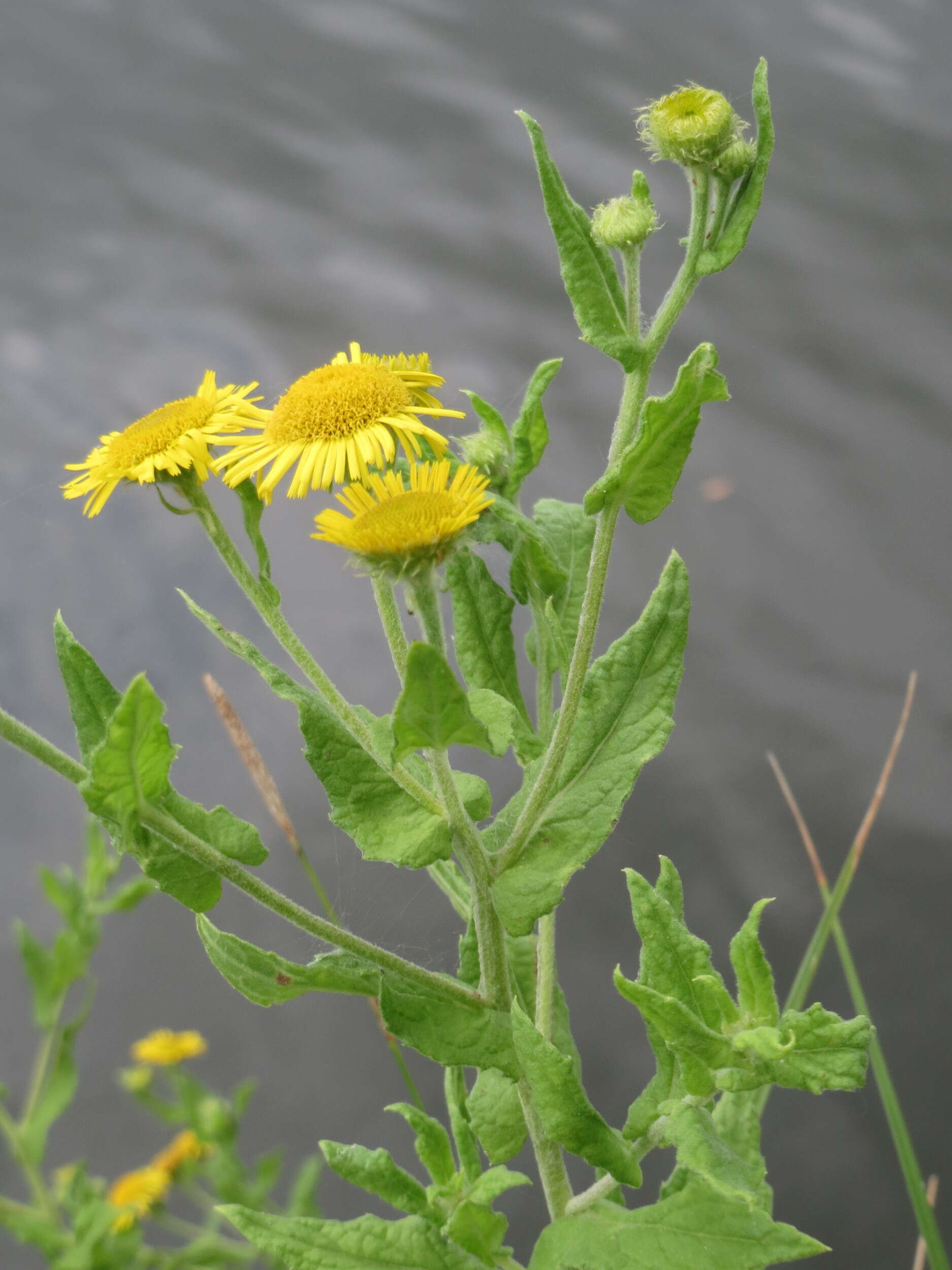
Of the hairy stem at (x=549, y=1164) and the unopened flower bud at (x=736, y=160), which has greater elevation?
Answer: the unopened flower bud at (x=736, y=160)

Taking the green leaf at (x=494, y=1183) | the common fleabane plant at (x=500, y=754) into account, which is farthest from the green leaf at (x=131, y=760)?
the green leaf at (x=494, y=1183)

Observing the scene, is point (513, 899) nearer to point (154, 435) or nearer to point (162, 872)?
point (162, 872)

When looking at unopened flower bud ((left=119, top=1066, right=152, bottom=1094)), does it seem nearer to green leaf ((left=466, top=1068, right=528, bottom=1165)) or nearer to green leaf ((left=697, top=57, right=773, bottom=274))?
green leaf ((left=466, top=1068, right=528, bottom=1165))

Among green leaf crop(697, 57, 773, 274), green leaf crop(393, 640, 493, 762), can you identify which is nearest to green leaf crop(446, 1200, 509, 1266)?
green leaf crop(393, 640, 493, 762)

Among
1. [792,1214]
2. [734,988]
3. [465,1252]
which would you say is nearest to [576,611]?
[465,1252]

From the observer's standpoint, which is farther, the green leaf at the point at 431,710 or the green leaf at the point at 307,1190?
the green leaf at the point at 307,1190

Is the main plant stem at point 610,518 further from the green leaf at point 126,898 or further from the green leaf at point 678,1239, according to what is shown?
the green leaf at point 126,898
